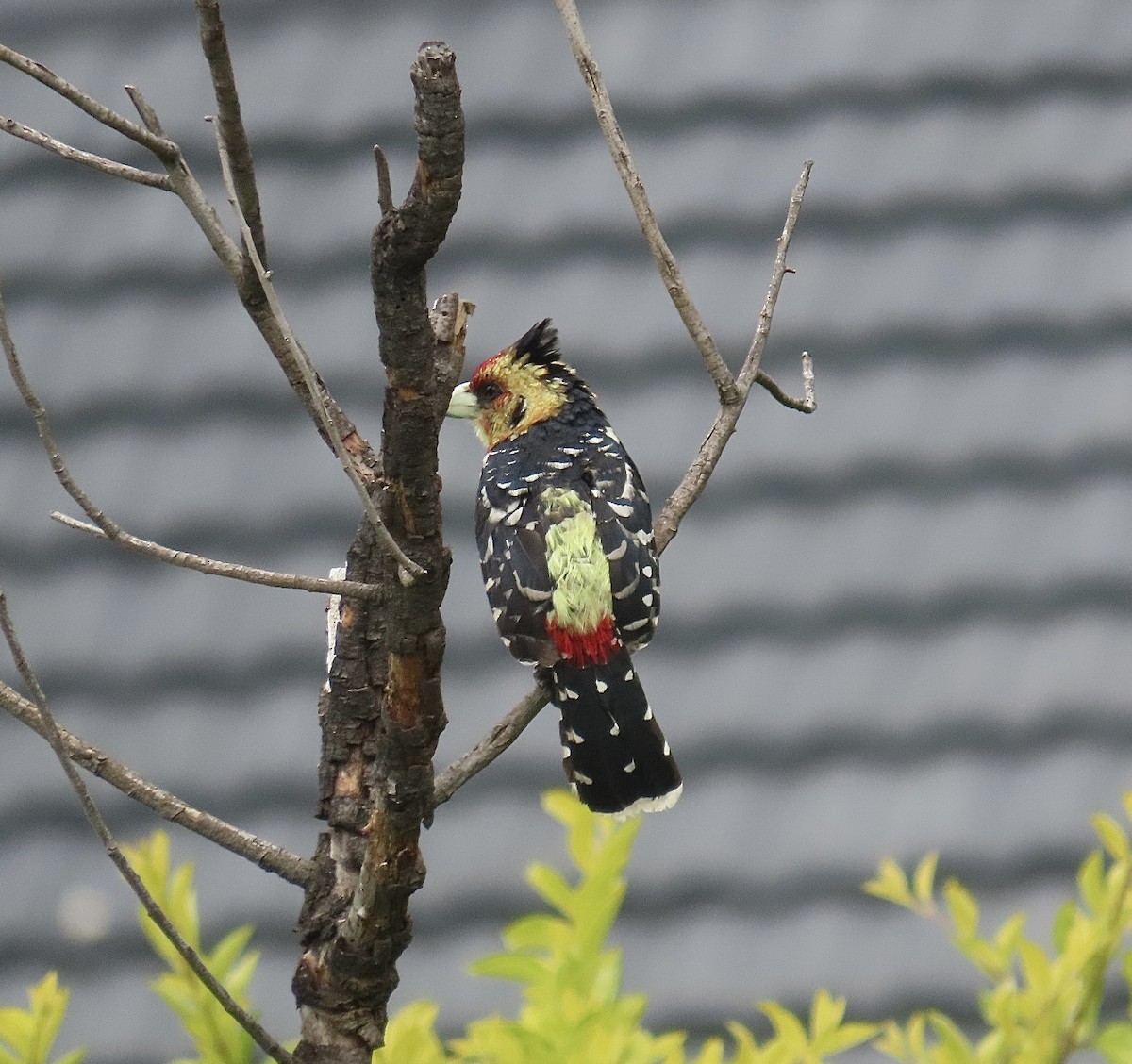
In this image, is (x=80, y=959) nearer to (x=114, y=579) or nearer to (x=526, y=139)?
(x=114, y=579)

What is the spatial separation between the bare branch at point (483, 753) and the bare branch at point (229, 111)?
71cm

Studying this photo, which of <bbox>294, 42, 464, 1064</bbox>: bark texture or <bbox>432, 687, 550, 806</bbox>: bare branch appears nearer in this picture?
<bbox>294, 42, 464, 1064</bbox>: bark texture

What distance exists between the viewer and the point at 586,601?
9.34ft

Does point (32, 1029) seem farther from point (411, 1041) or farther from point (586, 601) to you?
point (586, 601)

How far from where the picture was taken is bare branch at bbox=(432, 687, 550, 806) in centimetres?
203

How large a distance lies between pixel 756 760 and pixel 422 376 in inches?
105

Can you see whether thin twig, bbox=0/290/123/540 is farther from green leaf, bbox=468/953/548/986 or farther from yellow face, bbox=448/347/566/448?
yellow face, bbox=448/347/566/448

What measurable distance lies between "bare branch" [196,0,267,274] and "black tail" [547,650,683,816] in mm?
1249

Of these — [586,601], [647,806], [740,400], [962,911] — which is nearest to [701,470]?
[740,400]

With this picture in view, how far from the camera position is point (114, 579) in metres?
4.16

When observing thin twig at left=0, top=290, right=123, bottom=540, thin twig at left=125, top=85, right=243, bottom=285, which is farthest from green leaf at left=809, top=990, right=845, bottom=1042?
thin twig at left=125, top=85, right=243, bottom=285

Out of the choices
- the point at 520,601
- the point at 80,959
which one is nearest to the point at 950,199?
the point at 520,601

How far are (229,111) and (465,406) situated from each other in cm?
213

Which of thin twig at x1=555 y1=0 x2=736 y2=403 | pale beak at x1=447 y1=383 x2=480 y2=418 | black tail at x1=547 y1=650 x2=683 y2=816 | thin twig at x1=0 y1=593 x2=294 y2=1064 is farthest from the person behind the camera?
pale beak at x1=447 y1=383 x2=480 y2=418
